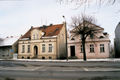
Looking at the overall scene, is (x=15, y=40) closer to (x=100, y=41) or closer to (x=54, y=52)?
(x=54, y=52)

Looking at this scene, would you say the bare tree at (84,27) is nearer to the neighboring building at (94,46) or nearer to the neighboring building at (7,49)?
the neighboring building at (94,46)

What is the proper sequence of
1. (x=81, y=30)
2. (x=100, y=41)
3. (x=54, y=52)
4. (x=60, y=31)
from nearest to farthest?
(x=81, y=30) → (x=100, y=41) → (x=54, y=52) → (x=60, y=31)

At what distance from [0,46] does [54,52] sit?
19.8 metres

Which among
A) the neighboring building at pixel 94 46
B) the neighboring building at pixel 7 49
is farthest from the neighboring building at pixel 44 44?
the neighboring building at pixel 94 46

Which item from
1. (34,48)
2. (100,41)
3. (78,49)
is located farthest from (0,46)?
(100,41)

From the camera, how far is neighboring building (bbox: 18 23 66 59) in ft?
111

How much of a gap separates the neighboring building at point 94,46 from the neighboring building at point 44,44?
3.90 m

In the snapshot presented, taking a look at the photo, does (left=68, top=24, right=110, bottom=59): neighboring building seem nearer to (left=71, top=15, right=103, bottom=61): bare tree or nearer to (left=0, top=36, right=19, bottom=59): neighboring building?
(left=71, top=15, right=103, bottom=61): bare tree

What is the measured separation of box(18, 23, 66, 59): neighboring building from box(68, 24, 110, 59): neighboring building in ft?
12.8

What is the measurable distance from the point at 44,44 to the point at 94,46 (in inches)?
517

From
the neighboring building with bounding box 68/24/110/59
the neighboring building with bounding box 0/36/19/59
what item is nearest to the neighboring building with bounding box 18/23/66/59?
the neighboring building with bounding box 0/36/19/59

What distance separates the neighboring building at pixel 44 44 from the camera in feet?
111

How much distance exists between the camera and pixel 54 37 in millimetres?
33625

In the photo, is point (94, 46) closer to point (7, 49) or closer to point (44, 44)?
point (44, 44)
